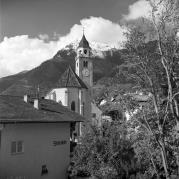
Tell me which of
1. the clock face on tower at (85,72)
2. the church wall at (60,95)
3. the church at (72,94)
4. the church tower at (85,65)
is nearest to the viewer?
the church wall at (60,95)

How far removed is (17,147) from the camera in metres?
15.9

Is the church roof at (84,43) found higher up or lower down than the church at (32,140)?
higher up

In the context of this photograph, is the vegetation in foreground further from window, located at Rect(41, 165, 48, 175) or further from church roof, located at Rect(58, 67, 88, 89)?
church roof, located at Rect(58, 67, 88, 89)

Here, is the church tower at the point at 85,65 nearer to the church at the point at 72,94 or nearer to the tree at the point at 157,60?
the church at the point at 72,94

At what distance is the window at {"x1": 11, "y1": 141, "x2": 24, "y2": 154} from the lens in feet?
51.3

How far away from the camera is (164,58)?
10.2m

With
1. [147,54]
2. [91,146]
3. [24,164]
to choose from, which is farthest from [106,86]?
[24,164]

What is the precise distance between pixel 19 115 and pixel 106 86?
6.81 meters

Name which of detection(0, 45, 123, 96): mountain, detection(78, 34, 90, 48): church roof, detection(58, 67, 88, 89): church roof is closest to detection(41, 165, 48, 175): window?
detection(58, 67, 88, 89): church roof

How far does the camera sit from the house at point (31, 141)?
49.7 feet

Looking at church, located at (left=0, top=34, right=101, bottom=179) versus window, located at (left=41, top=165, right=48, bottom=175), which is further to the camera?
window, located at (left=41, top=165, right=48, bottom=175)

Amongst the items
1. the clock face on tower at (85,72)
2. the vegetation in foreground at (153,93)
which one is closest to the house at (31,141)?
the vegetation in foreground at (153,93)

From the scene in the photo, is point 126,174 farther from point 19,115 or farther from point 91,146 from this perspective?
point 19,115

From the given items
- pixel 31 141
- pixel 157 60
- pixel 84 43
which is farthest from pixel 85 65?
pixel 157 60
